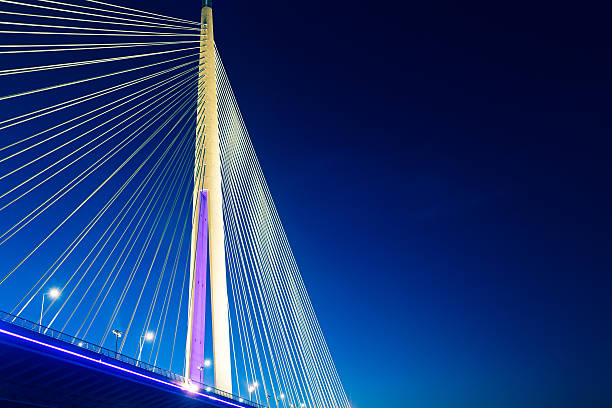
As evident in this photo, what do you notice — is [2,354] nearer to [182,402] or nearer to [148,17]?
[182,402]

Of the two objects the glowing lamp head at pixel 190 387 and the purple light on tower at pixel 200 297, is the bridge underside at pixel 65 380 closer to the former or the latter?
the glowing lamp head at pixel 190 387

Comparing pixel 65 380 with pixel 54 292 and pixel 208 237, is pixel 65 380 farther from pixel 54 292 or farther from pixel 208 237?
pixel 208 237

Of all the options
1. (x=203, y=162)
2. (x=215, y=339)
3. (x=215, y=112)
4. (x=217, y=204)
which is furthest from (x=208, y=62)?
(x=215, y=339)

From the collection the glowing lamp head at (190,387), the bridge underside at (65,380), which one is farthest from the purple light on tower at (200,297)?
the bridge underside at (65,380)

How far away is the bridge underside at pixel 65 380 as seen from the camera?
1239cm

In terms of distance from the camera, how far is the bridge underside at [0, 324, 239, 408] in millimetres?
12391

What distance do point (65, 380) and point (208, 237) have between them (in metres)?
8.67

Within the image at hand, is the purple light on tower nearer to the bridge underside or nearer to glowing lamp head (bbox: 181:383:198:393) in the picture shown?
glowing lamp head (bbox: 181:383:198:393)

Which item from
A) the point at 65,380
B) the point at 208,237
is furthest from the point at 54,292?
the point at 208,237

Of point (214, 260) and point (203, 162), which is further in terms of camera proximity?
point (203, 162)

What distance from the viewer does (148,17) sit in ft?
71.6

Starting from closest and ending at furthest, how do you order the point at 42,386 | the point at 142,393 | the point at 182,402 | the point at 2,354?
the point at 2,354, the point at 42,386, the point at 142,393, the point at 182,402

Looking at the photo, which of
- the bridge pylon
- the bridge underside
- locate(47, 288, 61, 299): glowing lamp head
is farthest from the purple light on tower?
locate(47, 288, 61, 299): glowing lamp head

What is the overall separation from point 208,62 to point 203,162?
17.7 feet
